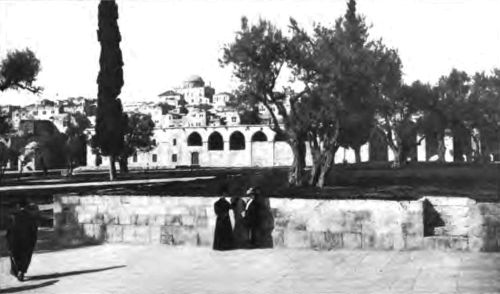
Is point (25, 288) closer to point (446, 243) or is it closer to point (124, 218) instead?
point (124, 218)

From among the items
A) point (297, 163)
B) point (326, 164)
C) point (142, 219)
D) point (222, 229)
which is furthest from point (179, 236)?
point (297, 163)

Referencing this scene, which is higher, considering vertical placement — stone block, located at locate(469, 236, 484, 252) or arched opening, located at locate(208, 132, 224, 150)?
arched opening, located at locate(208, 132, 224, 150)

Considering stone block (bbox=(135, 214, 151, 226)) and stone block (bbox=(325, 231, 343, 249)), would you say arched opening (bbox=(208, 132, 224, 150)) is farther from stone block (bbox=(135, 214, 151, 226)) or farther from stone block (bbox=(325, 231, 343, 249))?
stone block (bbox=(325, 231, 343, 249))

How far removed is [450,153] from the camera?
64.4m

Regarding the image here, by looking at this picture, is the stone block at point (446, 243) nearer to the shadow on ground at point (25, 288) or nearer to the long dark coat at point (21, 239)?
the shadow on ground at point (25, 288)

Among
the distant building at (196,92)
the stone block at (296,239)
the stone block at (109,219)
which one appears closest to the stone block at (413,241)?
the stone block at (296,239)

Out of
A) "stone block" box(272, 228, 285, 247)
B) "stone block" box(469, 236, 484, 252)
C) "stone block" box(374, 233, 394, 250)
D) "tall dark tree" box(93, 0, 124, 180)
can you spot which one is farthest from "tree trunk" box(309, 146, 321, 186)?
"stone block" box(469, 236, 484, 252)

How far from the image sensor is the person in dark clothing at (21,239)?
7.52 metres

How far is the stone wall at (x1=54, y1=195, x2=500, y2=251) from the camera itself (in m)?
8.27

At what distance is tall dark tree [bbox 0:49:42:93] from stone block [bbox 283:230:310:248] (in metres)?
13.2

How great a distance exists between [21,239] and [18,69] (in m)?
12.4

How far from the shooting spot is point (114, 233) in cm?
1028

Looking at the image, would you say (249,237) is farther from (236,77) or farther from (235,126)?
(235,126)

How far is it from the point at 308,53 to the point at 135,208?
15592mm
